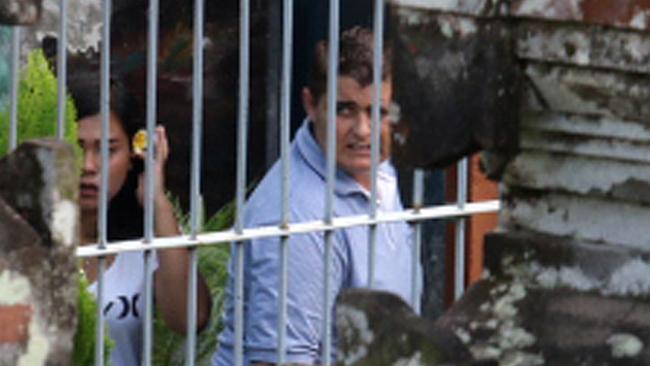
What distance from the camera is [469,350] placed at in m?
2.35

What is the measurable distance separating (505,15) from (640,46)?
0.45 ft

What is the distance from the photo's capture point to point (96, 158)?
17.6 feet

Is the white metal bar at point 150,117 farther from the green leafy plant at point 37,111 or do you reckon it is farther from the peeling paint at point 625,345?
the peeling paint at point 625,345

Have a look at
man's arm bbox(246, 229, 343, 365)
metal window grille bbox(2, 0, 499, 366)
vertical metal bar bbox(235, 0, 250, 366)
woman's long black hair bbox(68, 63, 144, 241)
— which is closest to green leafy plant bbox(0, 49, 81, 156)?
metal window grille bbox(2, 0, 499, 366)

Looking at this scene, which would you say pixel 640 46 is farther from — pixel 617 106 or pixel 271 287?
pixel 271 287

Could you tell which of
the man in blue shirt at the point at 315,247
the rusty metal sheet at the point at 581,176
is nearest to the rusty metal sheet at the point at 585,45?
the rusty metal sheet at the point at 581,176

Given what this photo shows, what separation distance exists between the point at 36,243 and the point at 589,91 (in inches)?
23.0

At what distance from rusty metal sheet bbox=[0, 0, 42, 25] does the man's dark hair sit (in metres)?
3.15

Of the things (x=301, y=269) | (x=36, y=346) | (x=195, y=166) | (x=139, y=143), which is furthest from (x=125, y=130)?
(x=36, y=346)

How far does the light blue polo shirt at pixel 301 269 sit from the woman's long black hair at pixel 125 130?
301 mm

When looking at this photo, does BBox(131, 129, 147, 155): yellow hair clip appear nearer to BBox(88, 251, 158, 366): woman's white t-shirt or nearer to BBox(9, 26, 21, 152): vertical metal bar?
BBox(88, 251, 158, 366): woman's white t-shirt

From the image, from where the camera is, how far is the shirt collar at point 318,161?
18.0ft

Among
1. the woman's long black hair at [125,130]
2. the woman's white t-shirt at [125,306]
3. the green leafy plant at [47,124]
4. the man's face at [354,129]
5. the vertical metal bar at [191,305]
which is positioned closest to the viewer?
the green leafy plant at [47,124]

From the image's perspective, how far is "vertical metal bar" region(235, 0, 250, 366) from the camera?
480cm
